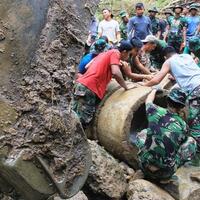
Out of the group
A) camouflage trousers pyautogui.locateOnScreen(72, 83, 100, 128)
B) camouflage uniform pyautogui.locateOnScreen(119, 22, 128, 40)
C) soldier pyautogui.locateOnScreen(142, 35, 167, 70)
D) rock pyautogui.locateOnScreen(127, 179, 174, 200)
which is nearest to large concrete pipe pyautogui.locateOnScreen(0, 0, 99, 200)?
rock pyautogui.locateOnScreen(127, 179, 174, 200)

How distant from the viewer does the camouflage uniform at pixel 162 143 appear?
4.78 m

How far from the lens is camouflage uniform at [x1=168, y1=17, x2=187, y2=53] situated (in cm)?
1073

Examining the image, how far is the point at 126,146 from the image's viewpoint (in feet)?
18.7

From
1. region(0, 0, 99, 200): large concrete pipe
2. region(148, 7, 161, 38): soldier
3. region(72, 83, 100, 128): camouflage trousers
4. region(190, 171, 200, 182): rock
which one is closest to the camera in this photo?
region(0, 0, 99, 200): large concrete pipe

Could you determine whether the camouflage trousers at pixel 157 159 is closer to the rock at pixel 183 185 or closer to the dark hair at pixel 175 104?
the rock at pixel 183 185

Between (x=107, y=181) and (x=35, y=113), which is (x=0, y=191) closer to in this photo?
(x=35, y=113)

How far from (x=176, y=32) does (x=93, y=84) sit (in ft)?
17.4

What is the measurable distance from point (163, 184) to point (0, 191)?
3.01 meters

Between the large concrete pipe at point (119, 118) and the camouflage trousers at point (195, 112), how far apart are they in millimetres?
417

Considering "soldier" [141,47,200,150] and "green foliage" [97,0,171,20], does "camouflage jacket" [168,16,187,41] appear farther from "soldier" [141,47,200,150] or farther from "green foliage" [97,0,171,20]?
"green foliage" [97,0,171,20]

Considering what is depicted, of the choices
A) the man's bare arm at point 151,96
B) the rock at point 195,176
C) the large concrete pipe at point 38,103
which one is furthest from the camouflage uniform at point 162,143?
the large concrete pipe at point 38,103

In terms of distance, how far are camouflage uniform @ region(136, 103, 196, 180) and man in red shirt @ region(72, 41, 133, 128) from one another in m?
1.17

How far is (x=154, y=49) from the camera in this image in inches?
298

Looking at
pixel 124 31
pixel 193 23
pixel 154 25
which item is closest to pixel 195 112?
pixel 193 23
